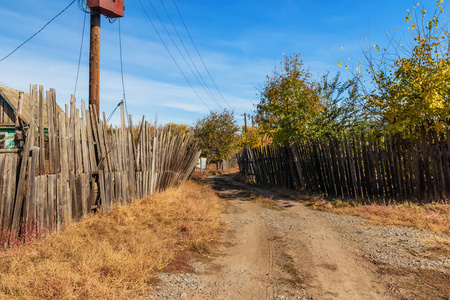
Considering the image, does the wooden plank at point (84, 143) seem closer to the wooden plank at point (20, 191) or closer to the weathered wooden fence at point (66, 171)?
the weathered wooden fence at point (66, 171)

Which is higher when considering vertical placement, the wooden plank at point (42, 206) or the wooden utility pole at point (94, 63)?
the wooden utility pole at point (94, 63)

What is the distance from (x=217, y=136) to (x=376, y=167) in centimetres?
2273

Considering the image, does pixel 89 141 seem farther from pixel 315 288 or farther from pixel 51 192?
pixel 315 288

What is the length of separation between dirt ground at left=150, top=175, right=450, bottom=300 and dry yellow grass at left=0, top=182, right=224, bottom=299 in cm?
40

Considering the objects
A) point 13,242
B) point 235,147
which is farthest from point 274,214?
point 235,147

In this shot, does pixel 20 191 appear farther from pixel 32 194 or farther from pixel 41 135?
pixel 41 135

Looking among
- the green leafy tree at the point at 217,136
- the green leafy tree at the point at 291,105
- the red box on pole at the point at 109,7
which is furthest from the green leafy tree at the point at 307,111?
the green leafy tree at the point at 217,136

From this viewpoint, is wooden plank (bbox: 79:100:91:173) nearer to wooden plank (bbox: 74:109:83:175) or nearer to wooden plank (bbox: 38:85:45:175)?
wooden plank (bbox: 74:109:83:175)

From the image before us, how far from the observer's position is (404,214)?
7.39m

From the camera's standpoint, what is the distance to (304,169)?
12.0 meters

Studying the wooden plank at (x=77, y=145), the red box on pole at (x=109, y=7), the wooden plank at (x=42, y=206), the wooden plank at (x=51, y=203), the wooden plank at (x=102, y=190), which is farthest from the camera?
the red box on pole at (x=109, y=7)

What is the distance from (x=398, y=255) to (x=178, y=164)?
8.83 meters

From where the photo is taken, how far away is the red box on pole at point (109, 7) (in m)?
8.46

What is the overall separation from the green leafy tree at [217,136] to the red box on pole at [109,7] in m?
21.8
